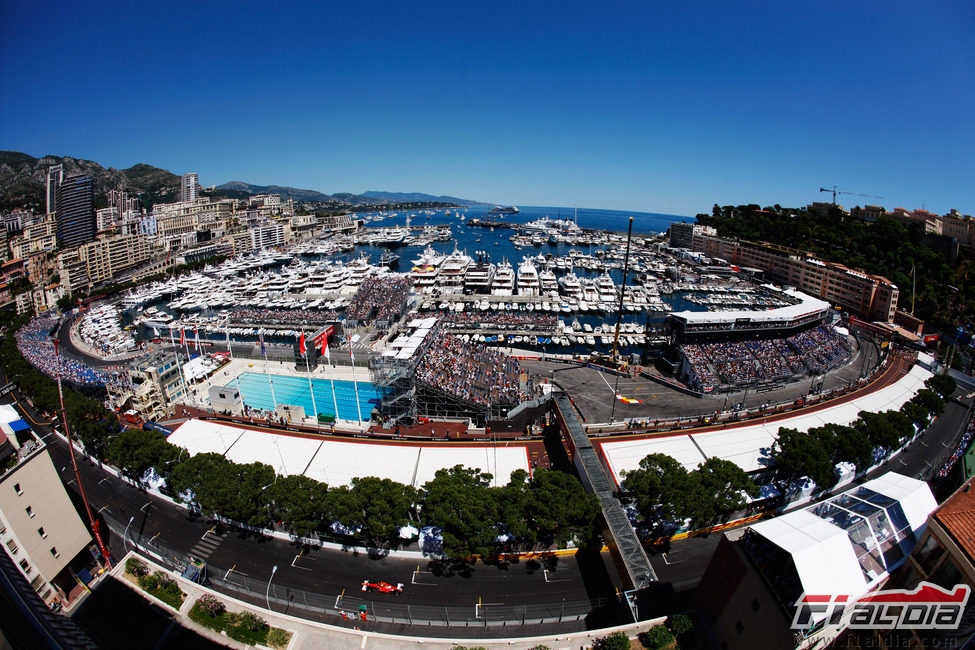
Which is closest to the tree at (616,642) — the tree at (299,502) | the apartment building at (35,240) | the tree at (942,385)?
the tree at (299,502)

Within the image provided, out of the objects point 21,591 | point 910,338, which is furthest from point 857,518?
point 910,338

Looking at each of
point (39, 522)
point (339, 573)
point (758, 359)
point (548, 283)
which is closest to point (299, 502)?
point (339, 573)

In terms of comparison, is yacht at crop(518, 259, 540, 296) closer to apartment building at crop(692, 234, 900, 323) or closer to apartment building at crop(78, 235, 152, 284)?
apartment building at crop(692, 234, 900, 323)

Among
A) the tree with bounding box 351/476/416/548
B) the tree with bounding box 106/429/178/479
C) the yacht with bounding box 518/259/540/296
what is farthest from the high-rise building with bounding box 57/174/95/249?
the tree with bounding box 351/476/416/548

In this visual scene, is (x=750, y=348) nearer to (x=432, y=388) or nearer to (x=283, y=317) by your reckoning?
(x=432, y=388)

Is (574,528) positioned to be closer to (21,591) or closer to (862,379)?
(21,591)

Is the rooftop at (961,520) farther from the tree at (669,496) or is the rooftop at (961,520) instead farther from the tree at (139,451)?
the tree at (139,451)
